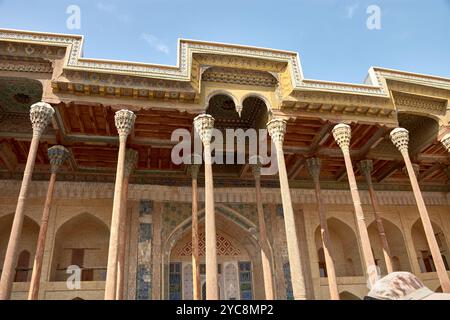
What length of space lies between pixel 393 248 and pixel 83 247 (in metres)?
10.8

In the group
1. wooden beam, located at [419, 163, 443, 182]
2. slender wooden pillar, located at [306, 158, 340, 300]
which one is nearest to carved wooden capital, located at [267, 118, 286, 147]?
slender wooden pillar, located at [306, 158, 340, 300]

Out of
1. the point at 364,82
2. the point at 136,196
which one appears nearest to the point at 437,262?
the point at 364,82

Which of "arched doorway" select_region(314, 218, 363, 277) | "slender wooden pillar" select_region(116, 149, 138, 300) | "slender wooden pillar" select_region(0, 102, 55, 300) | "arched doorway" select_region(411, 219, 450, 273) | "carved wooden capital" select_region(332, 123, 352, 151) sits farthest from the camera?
"arched doorway" select_region(411, 219, 450, 273)

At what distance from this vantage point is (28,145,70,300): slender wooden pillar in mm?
8062

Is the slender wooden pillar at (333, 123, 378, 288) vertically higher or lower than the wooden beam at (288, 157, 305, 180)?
lower

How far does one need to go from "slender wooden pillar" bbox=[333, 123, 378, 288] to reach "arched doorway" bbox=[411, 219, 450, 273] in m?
6.13

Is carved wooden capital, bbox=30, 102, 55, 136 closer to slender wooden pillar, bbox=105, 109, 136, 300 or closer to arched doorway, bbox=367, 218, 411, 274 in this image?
slender wooden pillar, bbox=105, 109, 136, 300

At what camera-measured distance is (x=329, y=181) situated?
1357cm

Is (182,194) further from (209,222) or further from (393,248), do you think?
(393,248)

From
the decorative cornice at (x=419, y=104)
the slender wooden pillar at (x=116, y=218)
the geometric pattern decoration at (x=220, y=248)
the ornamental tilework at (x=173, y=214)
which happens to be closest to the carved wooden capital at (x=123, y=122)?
the slender wooden pillar at (x=116, y=218)

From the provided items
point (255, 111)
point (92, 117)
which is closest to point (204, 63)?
point (255, 111)
